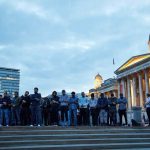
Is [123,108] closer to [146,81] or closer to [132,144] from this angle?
[132,144]

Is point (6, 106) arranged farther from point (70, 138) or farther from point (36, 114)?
point (70, 138)

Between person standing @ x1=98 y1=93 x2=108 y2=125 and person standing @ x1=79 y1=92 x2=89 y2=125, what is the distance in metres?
0.67

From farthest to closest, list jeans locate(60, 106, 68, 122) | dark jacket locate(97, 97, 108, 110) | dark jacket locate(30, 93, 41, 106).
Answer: dark jacket locate(97, 97, 108, 110) → jeans locate(60, 106, 68, 122) → dark jacket locate(30, 93, 41, 106)

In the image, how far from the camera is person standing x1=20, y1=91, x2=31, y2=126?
17.7 m

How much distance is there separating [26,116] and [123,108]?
16.4 ft

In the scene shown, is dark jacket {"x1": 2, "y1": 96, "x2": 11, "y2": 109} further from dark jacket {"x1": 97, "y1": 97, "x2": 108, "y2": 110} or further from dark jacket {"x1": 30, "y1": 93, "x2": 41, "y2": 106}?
dark jacket {"x1": 97, "y1": 97, "x2": 108, "y2": 110}

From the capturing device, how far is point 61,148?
13.3m

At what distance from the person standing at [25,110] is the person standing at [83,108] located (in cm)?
293

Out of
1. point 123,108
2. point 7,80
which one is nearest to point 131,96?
point 7,80

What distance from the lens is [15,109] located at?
18406 millimetres

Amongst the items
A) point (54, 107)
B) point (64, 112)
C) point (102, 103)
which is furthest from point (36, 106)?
point (102, 103)

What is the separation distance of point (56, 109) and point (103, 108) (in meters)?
2.59

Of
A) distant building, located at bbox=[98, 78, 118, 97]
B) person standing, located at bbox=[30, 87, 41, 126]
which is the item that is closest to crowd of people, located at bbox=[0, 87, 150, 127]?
person standing, located at bbox=[30, 87, 41, 126]

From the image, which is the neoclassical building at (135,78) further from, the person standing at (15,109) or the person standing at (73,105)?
the person standing at (15,109)
